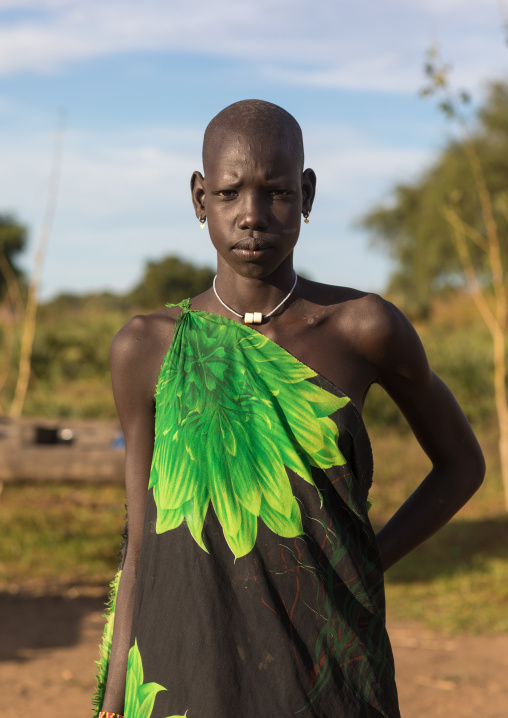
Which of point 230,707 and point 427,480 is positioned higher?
point 427,480

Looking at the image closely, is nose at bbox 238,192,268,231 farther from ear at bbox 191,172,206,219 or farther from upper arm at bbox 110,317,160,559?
upper arm at bbox 110,317,160,559

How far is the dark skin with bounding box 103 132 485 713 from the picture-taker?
1378 mm

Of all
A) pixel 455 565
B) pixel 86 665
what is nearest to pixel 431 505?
pixel 86 665

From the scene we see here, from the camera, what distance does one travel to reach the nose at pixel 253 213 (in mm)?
1352

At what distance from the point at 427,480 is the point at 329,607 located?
0.40 m

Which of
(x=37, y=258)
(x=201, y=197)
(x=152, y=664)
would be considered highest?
(x=37, y=258)

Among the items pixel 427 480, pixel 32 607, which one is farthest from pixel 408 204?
pixel 427 480

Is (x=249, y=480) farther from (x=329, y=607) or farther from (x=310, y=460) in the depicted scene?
(x=329, y=607)

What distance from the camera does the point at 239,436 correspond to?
4.34ft

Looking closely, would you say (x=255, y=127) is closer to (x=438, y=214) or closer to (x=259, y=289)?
(x=259, y=289)

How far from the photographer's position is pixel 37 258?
22.6 feet

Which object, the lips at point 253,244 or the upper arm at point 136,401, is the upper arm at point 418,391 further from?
the upper arm at point 136,401

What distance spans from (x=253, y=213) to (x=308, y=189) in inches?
6.7

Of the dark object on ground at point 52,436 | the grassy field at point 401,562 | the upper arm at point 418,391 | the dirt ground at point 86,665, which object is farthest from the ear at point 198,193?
the dark object on ground at point 52,436
